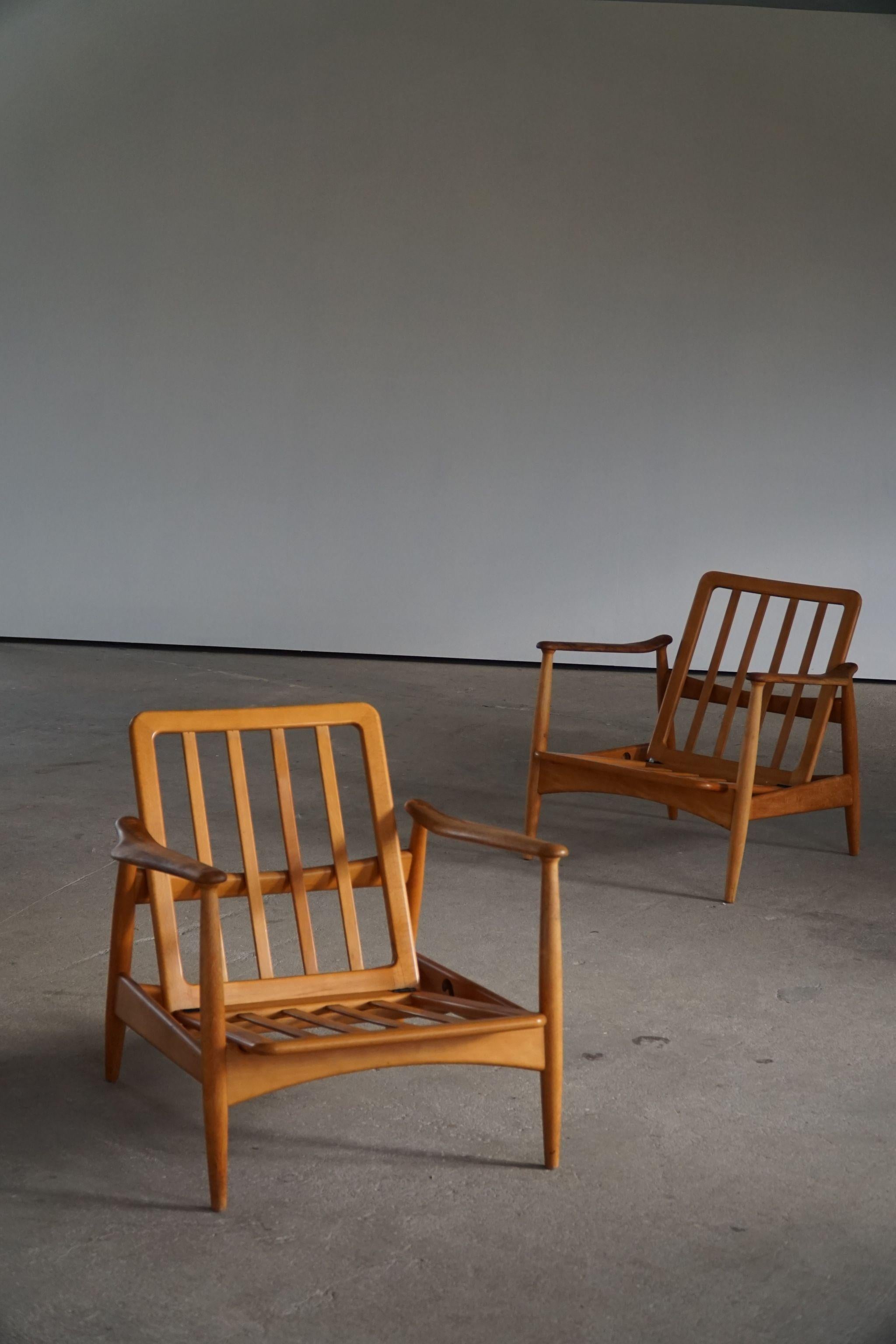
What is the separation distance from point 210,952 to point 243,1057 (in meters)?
0.17

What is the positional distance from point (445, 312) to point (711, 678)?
13.0 ft

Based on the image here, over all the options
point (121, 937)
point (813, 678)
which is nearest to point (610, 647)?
point (813, 678)

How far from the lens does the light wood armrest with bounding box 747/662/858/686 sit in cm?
402

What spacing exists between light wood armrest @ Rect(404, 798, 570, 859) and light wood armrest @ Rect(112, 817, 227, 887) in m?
0.44

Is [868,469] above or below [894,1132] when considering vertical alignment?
above

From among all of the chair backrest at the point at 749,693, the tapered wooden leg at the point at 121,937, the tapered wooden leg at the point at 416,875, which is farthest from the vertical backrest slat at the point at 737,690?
the tapered wooden leg at the point at 121,937

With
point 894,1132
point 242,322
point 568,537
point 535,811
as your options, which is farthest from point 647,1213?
point 242,322

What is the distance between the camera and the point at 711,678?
4.64m

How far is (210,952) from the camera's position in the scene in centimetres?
224

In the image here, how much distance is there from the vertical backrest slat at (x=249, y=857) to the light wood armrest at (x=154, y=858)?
0.15 meters

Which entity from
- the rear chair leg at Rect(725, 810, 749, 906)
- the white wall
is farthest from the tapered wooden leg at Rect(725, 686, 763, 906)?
the white wall

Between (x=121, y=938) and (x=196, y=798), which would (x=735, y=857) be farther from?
(x=121, y=938)

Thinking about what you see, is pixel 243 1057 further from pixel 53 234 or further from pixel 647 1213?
pixel 53 234

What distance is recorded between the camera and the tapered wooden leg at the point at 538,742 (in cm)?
439
